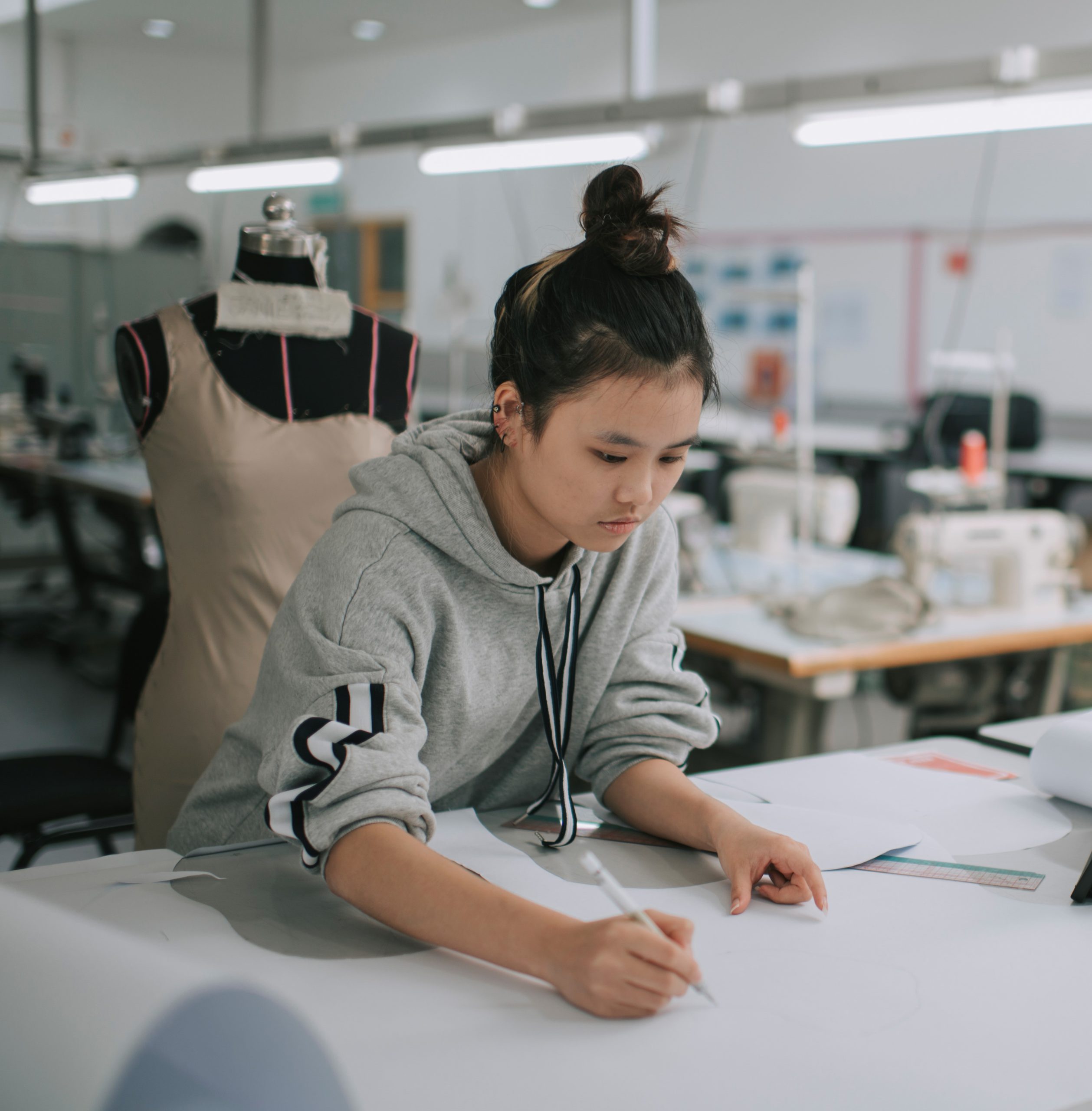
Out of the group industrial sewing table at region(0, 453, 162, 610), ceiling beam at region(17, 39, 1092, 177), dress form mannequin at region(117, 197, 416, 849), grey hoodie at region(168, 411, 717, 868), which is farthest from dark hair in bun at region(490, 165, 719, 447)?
industrial sewing table at region(0, 453, 162, 610)

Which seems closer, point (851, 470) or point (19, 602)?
point (19, 602)

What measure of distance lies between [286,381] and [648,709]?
2.31 ft

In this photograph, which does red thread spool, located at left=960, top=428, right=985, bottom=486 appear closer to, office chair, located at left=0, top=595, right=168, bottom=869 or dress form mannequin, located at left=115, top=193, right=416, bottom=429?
dress form mannequin, located at left=115, top=193, right=416, bottom=429

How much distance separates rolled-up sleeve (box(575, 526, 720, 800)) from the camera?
117 centimetres

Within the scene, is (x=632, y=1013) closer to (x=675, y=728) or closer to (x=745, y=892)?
(x=745, y=892)

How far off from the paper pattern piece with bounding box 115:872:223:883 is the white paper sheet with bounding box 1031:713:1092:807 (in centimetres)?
82

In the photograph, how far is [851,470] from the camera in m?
5.65

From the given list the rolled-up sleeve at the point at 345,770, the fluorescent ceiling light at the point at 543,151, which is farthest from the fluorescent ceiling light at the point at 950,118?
the rolled-up sleeve at the point at 345,770

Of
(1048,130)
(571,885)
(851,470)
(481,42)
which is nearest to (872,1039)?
(571,885)

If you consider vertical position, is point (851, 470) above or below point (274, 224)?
below

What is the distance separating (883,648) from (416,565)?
5.20ft

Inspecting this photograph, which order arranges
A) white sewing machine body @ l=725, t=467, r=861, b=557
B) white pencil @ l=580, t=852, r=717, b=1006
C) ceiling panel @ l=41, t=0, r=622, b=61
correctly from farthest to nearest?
ceiling panel @ l=41, t=0, r=622, b=61 → white sewing machine body @ l=725, t=467, r=861, b=557 → white pencil @ l=580, t=852, r=717, b=1006

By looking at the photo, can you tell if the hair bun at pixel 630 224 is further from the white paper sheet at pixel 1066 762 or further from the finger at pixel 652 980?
the white paper sheet at pixel 1066 762

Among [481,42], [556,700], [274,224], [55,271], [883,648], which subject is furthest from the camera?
[481,42]
